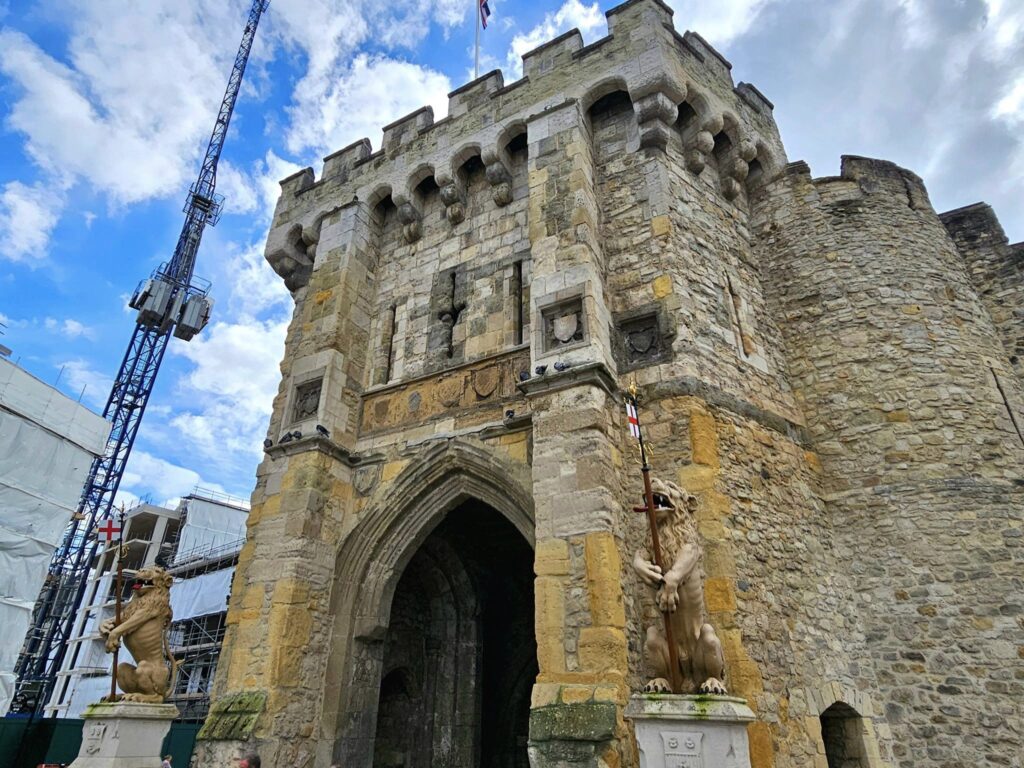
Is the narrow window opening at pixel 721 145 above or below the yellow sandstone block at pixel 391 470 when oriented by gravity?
above

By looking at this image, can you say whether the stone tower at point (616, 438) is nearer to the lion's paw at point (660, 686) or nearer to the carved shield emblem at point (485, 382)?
the carved shield emblem at point (485, 382)

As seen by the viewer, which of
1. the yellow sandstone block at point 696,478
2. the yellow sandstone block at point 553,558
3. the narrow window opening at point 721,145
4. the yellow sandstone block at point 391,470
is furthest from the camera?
the narrow window opening at point 721,145

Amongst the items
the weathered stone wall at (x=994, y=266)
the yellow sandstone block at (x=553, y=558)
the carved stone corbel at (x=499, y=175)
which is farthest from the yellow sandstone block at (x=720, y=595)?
the weathered stone wall at (x=994, y=266)

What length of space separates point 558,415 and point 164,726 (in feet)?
16.4

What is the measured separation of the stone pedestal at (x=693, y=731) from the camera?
3.61 m

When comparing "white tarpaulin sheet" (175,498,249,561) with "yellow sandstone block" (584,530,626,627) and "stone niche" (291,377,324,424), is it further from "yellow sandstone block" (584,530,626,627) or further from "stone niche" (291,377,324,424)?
"yellow sandstone block" (584,530,626,627)

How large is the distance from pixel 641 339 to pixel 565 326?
34.1 inches

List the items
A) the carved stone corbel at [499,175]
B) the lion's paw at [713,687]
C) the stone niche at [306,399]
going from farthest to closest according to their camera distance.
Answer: the carved stone corbel at [499,175], the stone niche at [306,399], the lion's paw at [713,687]

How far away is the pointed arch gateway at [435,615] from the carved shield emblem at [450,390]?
0.58 meters

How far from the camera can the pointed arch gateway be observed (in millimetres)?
6891

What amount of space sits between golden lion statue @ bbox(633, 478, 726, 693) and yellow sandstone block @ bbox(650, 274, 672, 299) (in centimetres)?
282

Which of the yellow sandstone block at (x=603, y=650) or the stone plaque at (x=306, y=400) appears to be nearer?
the yellow sandstone block at (x=603, y=650)

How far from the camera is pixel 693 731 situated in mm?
3686

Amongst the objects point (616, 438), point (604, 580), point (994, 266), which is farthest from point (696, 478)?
point (994, 266)
